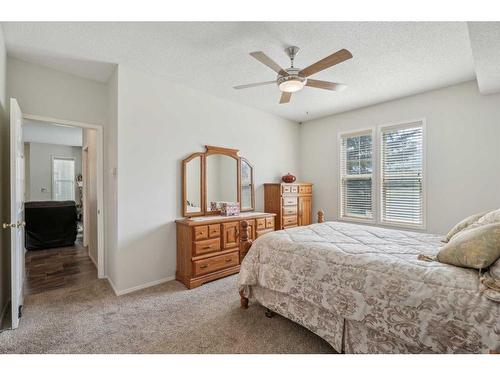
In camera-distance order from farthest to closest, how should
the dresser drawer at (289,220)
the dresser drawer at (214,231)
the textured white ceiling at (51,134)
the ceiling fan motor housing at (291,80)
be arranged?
the textured white ceiling at (51,134) → the dresser drawer at (289,220) → the dresser drawer at (214,231) → the ceiling fan motor housing at (291,80)

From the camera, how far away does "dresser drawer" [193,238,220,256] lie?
3.02m

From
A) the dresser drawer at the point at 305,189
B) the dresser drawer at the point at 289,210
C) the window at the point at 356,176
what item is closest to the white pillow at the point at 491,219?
the window at the point at 356,176

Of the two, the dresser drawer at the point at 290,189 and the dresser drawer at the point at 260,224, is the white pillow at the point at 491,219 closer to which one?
the dresser drawer at the point at 260,224

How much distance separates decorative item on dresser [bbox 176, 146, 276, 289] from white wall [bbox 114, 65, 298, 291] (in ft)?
A: 0.54

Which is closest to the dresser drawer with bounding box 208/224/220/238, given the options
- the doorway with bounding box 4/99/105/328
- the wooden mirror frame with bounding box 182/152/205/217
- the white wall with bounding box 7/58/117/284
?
the wooden mirror frame with bounding box 182/152/205/217

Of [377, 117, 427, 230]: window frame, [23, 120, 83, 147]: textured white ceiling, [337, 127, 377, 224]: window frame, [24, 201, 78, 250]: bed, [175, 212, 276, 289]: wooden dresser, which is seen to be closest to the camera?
[175, 212, 276, 289]: wooden dresser

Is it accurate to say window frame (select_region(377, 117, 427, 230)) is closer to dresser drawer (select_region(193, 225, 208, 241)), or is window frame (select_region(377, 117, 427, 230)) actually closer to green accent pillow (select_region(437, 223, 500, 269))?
green accent pillow (select_region(437, 223, 500, 269))

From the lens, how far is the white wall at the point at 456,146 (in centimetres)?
308

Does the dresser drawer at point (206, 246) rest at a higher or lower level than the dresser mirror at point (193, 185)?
lower

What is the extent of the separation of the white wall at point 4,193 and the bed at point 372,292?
2.35 meters

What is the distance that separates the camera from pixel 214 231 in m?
3.21

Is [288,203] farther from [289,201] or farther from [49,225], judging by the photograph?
[49,225]

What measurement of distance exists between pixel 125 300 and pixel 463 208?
443cm

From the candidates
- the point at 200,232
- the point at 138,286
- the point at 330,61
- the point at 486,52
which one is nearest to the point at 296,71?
the point at 330,61
